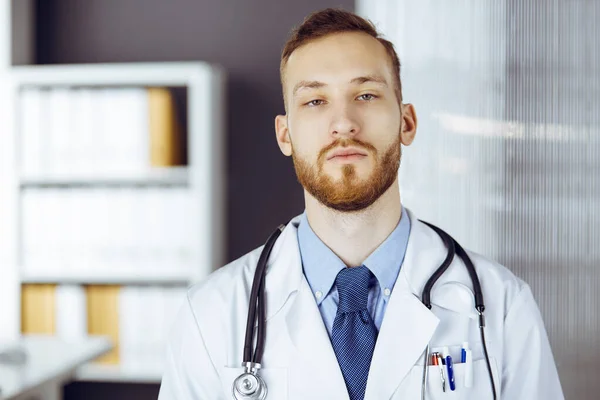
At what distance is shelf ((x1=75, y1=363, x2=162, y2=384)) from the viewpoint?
8.36 feet

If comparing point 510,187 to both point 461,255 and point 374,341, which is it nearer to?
point 461,255

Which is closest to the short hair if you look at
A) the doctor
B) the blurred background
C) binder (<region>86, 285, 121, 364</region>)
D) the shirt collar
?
the doctor

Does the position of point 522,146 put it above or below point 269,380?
above

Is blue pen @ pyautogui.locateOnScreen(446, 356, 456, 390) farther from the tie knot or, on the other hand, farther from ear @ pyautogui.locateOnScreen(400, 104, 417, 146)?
ear @ pyautogui.locateOnScreen(400, 104, 417, 146)

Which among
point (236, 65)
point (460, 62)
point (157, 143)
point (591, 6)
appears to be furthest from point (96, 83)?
point (591, 6)

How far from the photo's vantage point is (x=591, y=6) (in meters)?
1.93

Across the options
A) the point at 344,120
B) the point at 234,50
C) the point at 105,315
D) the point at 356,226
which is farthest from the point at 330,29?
the point at 105,315

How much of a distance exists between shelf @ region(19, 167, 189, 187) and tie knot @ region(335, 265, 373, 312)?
1392mm

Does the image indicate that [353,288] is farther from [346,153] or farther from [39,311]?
[39,311]

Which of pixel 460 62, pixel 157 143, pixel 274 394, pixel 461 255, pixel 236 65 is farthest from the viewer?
pixel 236 65

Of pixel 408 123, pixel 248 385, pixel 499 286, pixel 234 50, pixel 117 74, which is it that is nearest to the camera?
pixel 248 385

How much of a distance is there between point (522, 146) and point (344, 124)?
2.93 feet

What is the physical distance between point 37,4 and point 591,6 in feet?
7.10

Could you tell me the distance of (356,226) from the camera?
128 cm
